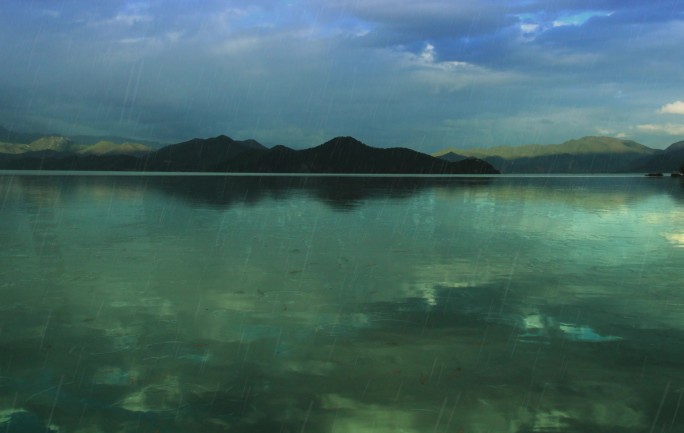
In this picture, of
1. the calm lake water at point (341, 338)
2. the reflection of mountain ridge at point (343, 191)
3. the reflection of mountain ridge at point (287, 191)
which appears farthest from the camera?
the reflection of mountain ridge at point (343, 191)

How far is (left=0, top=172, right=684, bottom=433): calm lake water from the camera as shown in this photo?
232 inches

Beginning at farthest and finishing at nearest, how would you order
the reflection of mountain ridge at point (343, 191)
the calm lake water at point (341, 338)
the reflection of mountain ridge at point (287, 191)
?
the reflection of mountain ridge at point (343, 191), the reflection of mountain ridge at point (287, 191), the calm lake water at point (341, 338)

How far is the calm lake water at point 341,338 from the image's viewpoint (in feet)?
19.3

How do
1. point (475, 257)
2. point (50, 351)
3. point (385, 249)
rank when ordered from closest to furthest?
point (50, 351) < point (475, 257) < point (385, 249)

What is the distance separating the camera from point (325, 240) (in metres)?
19.7

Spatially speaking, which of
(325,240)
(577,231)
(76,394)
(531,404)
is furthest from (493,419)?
(577,231)

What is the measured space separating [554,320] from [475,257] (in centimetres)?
680

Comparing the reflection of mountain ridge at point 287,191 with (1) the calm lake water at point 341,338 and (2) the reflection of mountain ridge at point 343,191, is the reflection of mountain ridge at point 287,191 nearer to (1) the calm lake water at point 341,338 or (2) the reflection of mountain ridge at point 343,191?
(2) the reflection of mountain ridge at point 343,191

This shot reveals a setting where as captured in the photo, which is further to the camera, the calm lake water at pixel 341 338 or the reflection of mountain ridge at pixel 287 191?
the reflection of mountain ridge at pixel 287 191

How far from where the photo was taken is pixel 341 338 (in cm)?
846

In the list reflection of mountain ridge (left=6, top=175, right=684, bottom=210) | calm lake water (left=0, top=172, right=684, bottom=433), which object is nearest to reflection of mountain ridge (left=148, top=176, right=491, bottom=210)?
reflection of mountain ridge (left=6, top=175, right=684, bottom=210)

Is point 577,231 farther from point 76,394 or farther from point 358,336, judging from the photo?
point 76,394

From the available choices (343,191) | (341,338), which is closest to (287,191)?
(343,191)

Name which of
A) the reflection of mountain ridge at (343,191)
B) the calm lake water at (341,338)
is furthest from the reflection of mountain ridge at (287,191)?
the calm lake water at (341,338)
